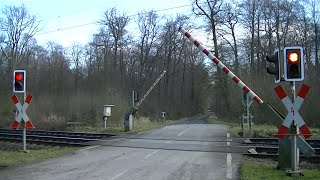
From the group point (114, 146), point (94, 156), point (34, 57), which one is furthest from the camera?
point (34, 57)

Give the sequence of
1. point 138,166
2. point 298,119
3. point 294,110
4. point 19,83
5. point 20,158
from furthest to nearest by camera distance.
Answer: point 19,83 → point 20,158 → point 138,166 → point 294,110 → point 298,119

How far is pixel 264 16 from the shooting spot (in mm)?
54312

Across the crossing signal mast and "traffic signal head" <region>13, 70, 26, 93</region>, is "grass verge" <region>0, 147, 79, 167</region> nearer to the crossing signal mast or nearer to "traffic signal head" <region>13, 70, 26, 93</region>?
"traffic signal head" <region>13, 70, 26, 93</region>

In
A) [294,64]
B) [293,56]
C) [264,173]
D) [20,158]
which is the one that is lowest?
[20,158]

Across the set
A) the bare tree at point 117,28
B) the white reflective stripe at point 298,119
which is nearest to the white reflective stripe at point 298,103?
the white reflective stripe at point 298,119

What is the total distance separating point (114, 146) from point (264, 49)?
39752mm

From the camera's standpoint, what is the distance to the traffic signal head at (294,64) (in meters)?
9.65

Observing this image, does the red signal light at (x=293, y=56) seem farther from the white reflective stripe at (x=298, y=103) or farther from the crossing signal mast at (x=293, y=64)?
the white reflective stripe at (x=298, y=103)

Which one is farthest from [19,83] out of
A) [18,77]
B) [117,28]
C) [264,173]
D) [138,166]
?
[117,28]

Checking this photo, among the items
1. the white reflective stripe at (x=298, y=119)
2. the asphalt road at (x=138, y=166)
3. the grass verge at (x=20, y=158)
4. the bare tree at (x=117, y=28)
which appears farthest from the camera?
the bare tree at (x=117, y=28)

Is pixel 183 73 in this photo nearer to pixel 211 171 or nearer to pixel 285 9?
pixel 285 9

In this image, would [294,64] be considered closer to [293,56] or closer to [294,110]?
[293,56]

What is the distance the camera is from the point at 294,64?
382 inches

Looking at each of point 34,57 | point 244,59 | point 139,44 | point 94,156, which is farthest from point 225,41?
point 94,156
